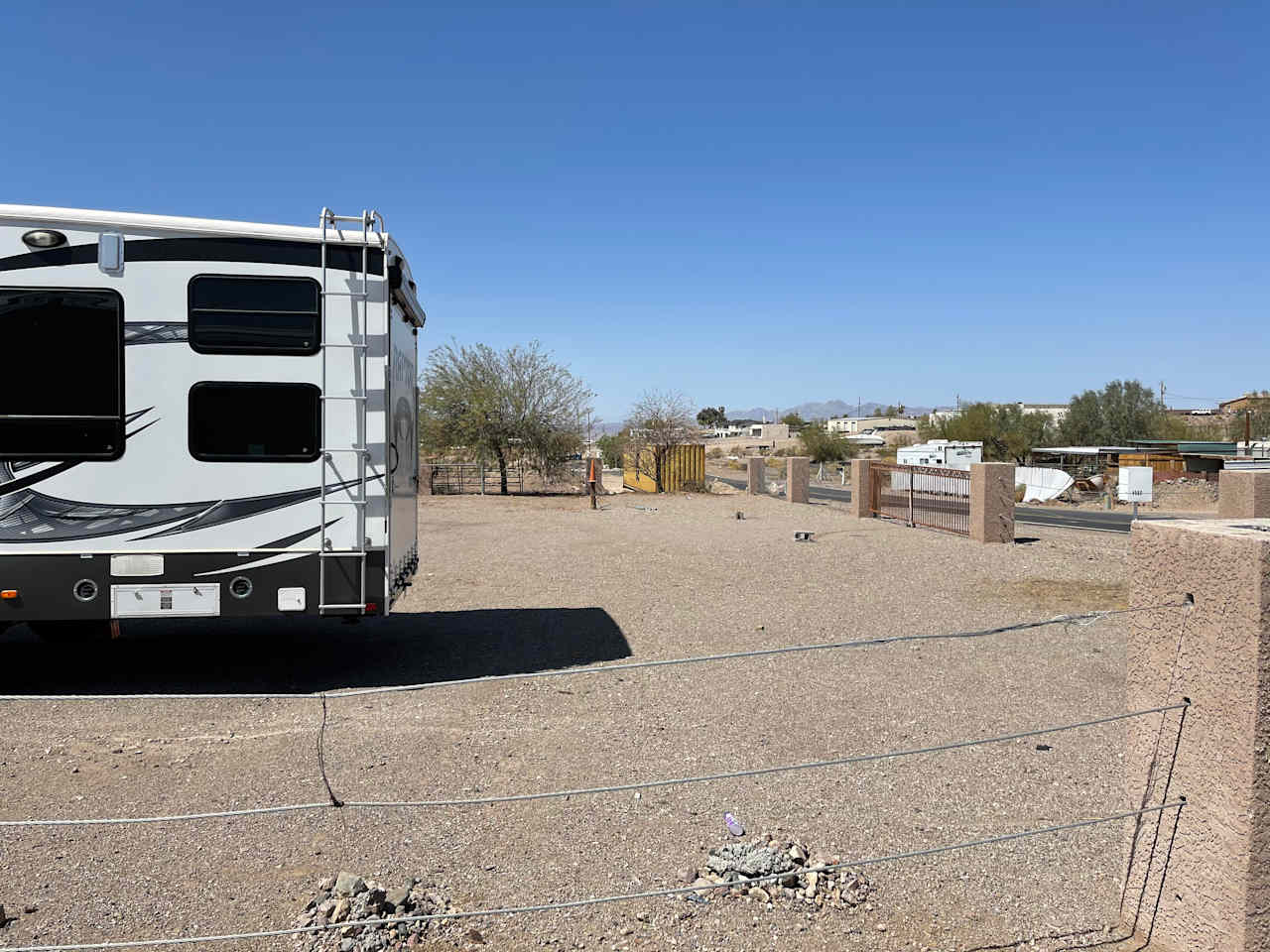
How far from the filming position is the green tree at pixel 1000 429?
56031mm

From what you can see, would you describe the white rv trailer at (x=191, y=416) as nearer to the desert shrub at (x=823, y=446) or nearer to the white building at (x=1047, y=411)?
the desert shrub at (x=823, y=446)

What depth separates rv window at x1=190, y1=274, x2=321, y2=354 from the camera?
695cm

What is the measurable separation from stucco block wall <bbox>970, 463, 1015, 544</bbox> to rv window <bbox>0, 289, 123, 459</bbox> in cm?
1411

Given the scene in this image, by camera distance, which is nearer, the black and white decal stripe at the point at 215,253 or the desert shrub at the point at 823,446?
the black and white decal stripe at the point at 215,253

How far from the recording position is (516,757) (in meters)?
5.70

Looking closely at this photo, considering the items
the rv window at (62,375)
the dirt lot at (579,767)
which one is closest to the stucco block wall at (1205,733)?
the dirt lot at (579,767)

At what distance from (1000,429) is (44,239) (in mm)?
57979

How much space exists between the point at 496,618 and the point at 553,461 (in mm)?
22551

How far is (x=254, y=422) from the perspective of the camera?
703 cm

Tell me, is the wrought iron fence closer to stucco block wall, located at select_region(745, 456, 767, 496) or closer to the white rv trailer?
stucco block wall, located at select_region(745, 456, 767, 496)

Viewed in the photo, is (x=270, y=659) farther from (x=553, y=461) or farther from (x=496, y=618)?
(x=553, y=461)

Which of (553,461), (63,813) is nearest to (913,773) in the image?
(63,813)

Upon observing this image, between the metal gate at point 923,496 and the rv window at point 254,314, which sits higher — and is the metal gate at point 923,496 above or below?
below

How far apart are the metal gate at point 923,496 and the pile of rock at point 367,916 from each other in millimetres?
15734
